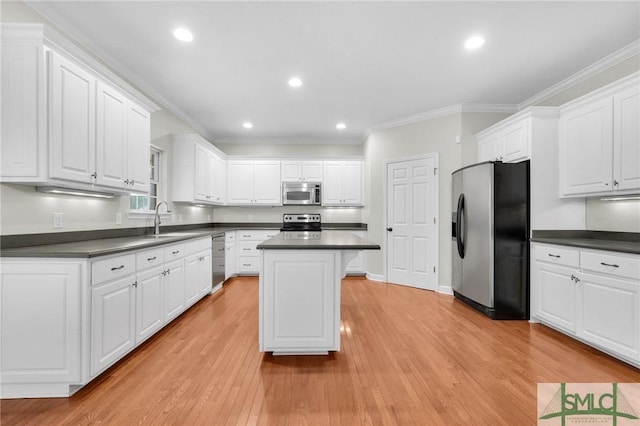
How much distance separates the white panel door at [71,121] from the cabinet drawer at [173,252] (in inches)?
37.2

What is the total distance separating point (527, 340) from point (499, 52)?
113 inches

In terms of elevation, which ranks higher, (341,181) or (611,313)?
(341,181)

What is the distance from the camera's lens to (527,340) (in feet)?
8.61

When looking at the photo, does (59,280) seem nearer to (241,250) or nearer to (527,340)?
(241,250)

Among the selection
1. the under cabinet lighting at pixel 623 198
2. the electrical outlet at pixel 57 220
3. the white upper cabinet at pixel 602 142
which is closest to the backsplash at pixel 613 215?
the under cabinet lighting at pixel 623 198

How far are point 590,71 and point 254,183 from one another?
520 cm

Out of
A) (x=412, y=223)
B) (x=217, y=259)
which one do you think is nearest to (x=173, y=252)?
(x=217, y=259)

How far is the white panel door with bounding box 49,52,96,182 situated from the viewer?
189cm

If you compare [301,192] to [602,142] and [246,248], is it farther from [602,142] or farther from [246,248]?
[602,142]

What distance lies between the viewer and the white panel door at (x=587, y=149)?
103 inches

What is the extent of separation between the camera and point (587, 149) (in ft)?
9.11

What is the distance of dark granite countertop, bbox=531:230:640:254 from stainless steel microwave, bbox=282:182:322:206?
364 cm

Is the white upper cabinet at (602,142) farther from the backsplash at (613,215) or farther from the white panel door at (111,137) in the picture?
the white panel door at (111,137)

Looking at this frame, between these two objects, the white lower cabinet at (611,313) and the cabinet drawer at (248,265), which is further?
the cabinet drawer at (248,265)
